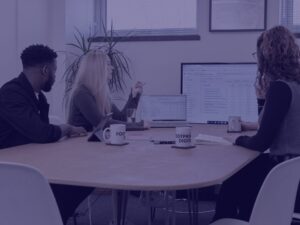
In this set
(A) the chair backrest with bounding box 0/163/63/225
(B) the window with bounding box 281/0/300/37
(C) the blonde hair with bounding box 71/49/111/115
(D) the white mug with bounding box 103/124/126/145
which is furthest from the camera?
(B) the window with bounding box 281/0/300/37

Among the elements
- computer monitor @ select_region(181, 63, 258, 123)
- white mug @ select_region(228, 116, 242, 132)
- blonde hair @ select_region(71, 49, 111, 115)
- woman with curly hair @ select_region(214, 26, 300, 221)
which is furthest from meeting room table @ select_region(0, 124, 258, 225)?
computer monitor @ select_region(181, 63, 258, 123)

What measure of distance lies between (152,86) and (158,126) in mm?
1165

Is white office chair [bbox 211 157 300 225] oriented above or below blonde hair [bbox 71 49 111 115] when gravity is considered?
below

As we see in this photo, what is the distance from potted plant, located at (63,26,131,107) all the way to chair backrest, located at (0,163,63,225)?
3238 millimetres

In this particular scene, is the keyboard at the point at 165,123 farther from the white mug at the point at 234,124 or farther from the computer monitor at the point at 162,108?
the white mug at the point at 234,124

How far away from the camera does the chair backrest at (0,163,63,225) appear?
1.35 m

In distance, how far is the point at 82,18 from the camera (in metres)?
5.03

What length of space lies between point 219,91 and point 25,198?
2.84 metres

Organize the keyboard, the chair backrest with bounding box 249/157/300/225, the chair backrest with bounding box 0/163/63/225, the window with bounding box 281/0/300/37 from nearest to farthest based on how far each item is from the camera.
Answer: the chair backrest with bounding box 0/163/63/225 < the chair backrest with bounding box 249/157/300/225 < the keyboard < the window with bounding box 281/0/300/37

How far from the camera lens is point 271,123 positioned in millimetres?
2250

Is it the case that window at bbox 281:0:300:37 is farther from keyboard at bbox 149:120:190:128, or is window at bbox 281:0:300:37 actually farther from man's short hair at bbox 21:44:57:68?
man's short hair at bbox 21:44:57:68

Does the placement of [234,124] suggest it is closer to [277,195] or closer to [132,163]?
[132,163]

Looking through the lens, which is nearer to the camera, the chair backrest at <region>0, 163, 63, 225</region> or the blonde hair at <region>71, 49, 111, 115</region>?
the chair backrest at <region>0, 163, 63, 225</region>

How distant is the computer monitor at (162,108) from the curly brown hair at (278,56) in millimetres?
1215
